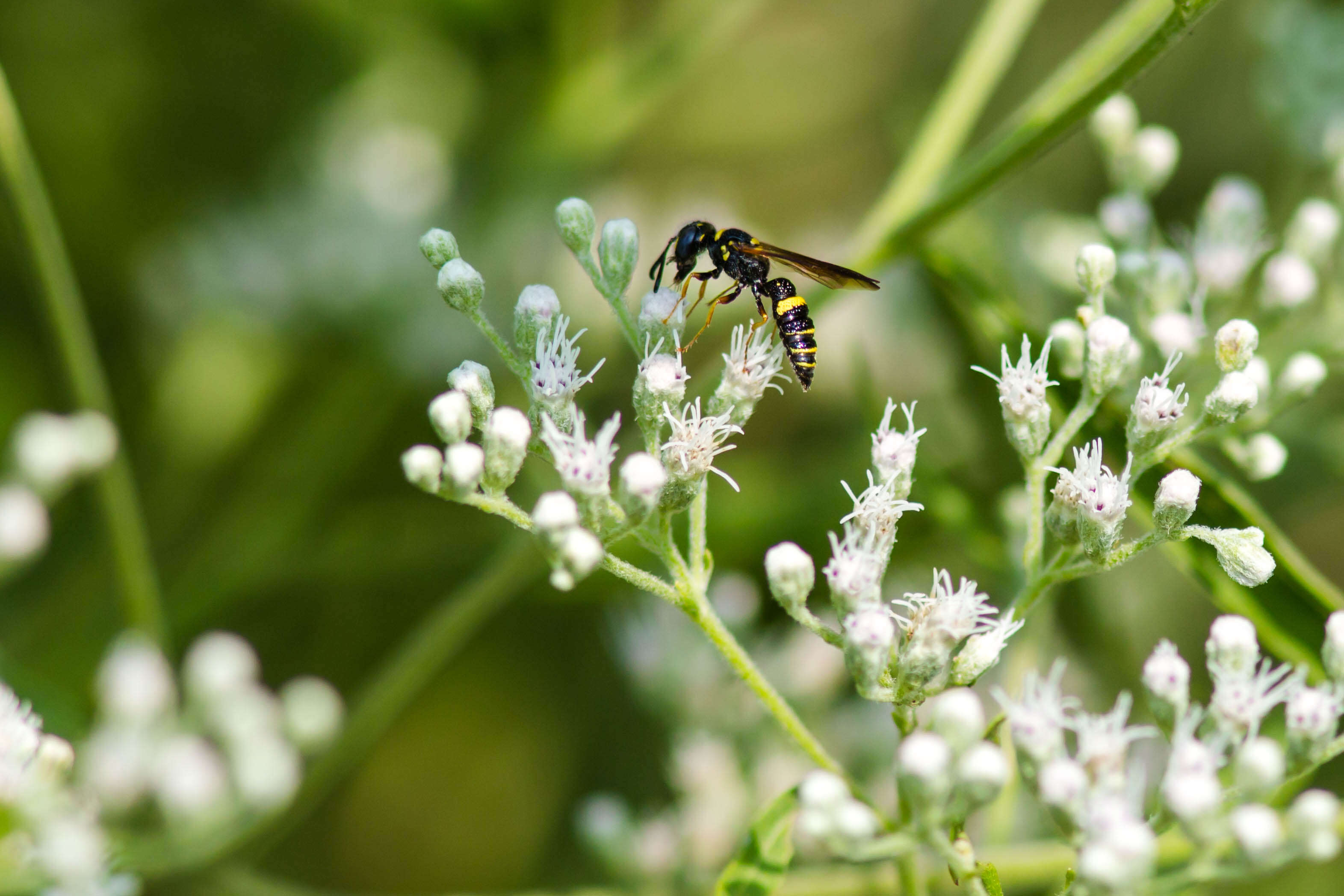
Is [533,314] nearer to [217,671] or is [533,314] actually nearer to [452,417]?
[452,417]

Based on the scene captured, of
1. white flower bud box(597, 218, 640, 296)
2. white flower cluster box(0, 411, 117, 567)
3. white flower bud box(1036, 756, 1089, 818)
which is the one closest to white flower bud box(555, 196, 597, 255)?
white flower bud box(597, 218, 640, 296)

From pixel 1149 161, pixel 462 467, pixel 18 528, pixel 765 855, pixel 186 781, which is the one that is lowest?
pixel 765 855

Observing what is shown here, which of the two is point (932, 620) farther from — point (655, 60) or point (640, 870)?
point (655, 60)

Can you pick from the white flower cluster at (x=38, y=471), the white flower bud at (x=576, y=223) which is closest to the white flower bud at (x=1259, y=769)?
the white flower bud at (x=576, y=223)

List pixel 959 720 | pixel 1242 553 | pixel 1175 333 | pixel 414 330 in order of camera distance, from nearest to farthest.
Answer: pixel 959 720, pixel 1242 553, pixel 1175 333, pixel 414 330

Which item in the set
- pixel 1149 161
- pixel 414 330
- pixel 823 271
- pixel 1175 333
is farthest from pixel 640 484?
pixel 414 330

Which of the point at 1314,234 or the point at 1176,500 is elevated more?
the point at 1314,234

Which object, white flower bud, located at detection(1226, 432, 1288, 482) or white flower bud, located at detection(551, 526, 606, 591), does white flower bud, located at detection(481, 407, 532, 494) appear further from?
white flower bud, located at detection(1226, 432, 1288, 482)
